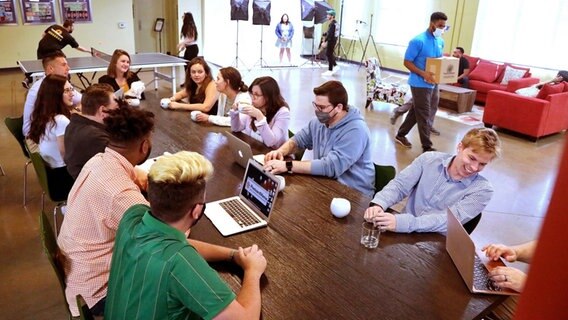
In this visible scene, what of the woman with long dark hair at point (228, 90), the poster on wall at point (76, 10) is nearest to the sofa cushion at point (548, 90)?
the woman with long dark hair at point (228, 90)

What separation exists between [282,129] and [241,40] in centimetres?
837

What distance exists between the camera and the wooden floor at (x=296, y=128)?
2592mm

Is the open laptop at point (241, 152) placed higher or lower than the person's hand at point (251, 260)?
higher

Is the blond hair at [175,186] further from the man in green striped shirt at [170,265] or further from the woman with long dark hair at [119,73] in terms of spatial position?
the woman with long dark hair at [119,73]

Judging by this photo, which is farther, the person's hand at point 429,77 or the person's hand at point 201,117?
the person's hand at point 429,77

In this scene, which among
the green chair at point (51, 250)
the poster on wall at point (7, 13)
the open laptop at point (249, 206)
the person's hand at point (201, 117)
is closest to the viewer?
the green chair at point (51, 250)

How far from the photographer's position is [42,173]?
109 inches

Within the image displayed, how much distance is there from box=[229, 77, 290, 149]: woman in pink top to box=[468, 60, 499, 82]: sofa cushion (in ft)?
20.8

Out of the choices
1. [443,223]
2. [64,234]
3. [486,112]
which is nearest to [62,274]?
[64,234]

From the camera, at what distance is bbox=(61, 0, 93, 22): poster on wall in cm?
977

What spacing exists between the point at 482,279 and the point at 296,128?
4623mm

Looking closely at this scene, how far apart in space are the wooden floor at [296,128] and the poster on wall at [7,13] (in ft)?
5.87

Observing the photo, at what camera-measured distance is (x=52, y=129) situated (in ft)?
9.71

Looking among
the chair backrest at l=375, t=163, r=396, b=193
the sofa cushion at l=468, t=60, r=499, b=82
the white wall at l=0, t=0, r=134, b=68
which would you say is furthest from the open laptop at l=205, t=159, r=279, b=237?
the white wall at l=0, t=0, r=134, b=68
